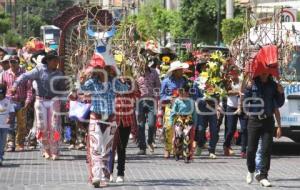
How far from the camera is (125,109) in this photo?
1220 cm

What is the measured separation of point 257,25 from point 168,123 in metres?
2.60

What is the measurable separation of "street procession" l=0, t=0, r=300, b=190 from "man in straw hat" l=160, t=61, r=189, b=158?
0.02 m

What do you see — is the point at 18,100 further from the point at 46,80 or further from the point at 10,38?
the point at 10,38

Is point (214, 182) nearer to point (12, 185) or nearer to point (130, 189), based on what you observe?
point (130, 189)

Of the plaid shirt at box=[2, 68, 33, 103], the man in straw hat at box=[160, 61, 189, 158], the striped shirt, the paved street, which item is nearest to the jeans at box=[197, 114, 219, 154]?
the paved street

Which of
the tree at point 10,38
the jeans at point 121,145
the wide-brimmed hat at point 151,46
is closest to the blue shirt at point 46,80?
the jeans at point 121,145

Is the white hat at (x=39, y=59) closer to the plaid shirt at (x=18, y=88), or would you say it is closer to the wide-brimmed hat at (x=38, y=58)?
the wide-brimmed hat at (x=38, y=58)

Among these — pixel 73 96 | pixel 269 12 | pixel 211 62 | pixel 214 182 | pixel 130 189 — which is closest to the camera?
pixel 130 189

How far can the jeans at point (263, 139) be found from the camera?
11.7m

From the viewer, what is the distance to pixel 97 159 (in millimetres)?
11625

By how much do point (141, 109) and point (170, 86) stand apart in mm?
1281

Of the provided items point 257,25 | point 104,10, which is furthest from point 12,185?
point 257,25

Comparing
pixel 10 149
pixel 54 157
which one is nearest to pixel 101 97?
pixel 54 157

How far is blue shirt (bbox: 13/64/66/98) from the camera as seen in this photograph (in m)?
14.7
